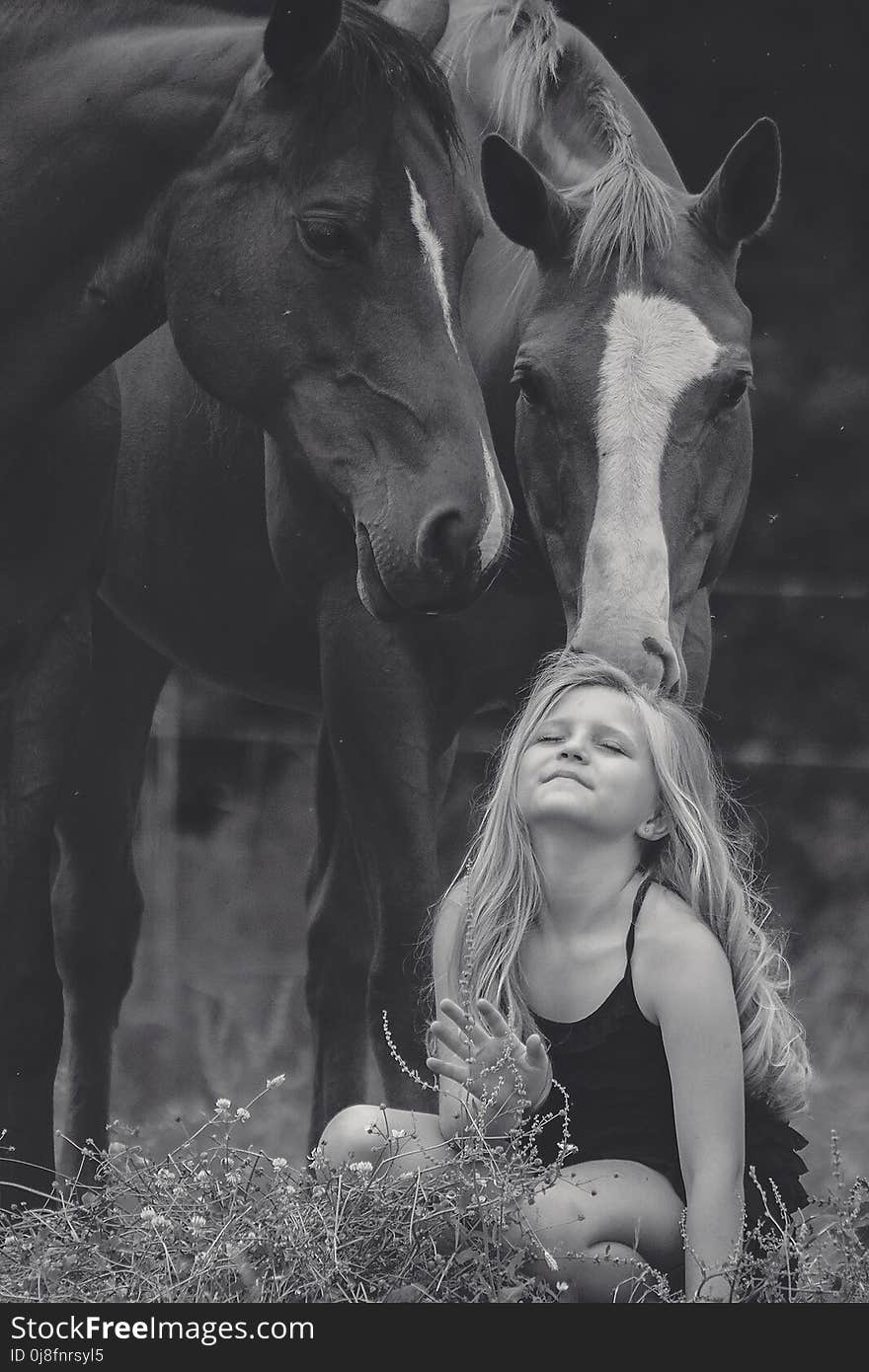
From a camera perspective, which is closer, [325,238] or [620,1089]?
[620,1089]

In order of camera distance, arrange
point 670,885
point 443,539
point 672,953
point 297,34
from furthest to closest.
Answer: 1. point 297,34
2. point 443,539
3. point 670,885
4. point 672,953

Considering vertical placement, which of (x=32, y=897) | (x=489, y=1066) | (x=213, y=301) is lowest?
(x=32, y=897)

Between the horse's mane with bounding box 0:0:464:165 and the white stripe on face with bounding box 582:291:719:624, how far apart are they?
0.40 metres

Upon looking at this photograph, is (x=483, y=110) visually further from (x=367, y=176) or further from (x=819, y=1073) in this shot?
(x=819, y=1073)

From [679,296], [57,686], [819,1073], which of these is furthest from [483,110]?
[819,1073]

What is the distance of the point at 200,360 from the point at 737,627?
3.02m

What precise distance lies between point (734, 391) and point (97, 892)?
1.99 m

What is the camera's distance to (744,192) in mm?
3396

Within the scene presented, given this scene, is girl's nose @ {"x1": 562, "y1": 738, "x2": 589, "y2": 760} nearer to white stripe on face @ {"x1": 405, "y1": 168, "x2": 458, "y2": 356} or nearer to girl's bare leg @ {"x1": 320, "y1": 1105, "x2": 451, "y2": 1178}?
girl's bare leg @ {"x1": 320, "y1": 1105, "x2": 451, "y2": 1178}

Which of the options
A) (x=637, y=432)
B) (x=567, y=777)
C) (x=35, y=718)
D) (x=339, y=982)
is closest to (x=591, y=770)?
(x=567, y=777)

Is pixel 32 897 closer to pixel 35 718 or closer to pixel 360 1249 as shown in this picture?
pixel 35 718

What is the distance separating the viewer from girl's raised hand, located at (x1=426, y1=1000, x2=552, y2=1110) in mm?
2246

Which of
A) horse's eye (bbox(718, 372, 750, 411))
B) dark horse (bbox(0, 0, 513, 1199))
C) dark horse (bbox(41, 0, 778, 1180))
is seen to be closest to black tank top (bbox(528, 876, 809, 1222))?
dark horse (bbox(41, 0, 778, 1180))

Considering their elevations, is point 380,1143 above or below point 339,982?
above
